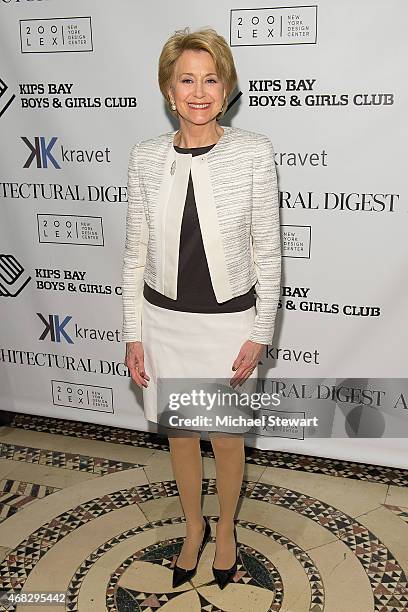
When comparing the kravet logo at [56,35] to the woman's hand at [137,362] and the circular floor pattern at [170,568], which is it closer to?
the woman's hand at [137,362]

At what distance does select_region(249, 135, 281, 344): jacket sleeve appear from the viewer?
2.17 metres

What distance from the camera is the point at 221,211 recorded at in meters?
2.18

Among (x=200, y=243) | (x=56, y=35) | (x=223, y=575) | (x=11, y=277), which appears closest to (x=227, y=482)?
(x=223, y=575)

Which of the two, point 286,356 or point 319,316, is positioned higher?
point 319,316

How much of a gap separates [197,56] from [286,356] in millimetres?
1581

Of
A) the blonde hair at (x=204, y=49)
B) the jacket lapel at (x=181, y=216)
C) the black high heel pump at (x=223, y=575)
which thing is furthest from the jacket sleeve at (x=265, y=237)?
the black high heel pump at (x=223, y=575)

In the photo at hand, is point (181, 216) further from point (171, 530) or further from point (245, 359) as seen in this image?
point (171, 530)

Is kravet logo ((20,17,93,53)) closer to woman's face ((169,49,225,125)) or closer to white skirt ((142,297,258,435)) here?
woman's face ((169,49,225,125))

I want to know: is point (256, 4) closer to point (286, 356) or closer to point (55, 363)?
point (286, 356)

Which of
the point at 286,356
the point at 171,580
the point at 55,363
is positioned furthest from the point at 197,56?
the point at 55,363

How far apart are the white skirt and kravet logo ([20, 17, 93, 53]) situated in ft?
4.71

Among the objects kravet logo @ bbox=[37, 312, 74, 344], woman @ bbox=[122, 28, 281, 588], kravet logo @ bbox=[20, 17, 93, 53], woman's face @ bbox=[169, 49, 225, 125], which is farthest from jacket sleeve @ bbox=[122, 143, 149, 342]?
kravet logo @ bbox=[37, 312, 74, 344]

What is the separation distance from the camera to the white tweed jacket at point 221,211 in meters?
2.18

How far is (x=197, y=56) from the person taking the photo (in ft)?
6.90
